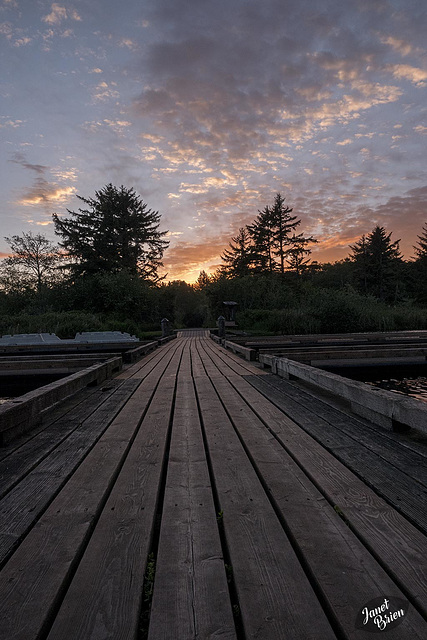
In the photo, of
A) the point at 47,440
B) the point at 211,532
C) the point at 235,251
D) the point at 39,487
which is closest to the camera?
the point at 211,532

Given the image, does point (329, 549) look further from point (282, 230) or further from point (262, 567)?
point (282, 230)

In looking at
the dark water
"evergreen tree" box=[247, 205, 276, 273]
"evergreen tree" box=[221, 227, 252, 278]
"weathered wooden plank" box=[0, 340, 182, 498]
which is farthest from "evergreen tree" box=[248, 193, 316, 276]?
"weathered wooden plank" box=[0, 340, 182, 498]

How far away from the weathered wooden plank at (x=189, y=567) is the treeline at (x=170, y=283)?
16.4 m

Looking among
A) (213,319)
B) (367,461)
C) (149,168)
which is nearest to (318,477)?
(367,461)

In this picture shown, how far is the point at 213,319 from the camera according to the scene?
32.6 metres

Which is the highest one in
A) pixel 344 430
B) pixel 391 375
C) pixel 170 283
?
pixel 170 283

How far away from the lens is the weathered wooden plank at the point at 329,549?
921 mm

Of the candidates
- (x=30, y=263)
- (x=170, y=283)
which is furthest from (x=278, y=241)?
(x=30, y=263)

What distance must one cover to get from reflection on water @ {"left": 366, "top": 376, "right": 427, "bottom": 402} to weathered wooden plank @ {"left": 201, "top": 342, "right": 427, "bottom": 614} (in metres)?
5.48

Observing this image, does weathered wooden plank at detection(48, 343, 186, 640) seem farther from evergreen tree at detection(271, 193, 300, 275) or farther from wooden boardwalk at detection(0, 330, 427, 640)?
evergreen tree at detection(271, 193, 300, 275)

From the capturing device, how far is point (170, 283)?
124 ft

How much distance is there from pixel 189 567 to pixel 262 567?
0.85 ft

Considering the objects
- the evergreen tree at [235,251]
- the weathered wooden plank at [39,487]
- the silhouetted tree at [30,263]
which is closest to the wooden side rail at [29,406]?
the weathered wooden plank at [39,487]

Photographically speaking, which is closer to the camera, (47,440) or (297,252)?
(47,440)
